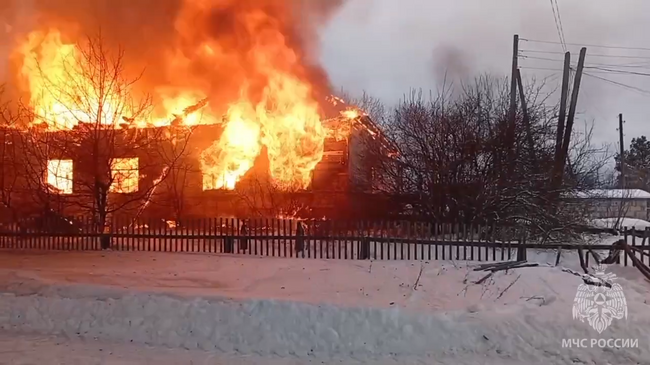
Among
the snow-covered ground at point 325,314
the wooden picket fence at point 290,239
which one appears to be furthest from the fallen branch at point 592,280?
the wooden picket fence at point 290,239

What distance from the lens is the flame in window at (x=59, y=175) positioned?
16172 mm

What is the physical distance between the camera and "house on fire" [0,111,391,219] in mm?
15688

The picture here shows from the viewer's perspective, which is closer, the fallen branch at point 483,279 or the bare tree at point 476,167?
the fallen branch at point 483,279

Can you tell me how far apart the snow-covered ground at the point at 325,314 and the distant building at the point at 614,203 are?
846 centimetres

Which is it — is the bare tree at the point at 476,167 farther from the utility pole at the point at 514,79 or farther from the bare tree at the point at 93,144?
the bare tree at the point at 93,144

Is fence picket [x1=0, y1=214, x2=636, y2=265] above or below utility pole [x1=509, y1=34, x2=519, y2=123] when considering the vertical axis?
below

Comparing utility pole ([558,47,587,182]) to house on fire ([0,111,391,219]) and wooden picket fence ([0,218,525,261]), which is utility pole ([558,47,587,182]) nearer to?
wooden picket fence ([0,218,525,261])

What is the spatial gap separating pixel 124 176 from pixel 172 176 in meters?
5.36

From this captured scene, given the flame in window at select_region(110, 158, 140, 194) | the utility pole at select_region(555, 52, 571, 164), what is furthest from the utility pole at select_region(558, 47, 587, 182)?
the flame in window at select_region(110, 158, 140, 194)

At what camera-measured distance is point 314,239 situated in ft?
38.0

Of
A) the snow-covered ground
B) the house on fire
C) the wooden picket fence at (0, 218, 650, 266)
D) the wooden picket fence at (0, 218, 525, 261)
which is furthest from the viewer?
the house on fire

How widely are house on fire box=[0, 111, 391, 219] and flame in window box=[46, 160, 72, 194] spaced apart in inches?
1.1

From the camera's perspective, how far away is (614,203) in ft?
78.0

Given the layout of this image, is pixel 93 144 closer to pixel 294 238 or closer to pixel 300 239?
pixel 294 238
